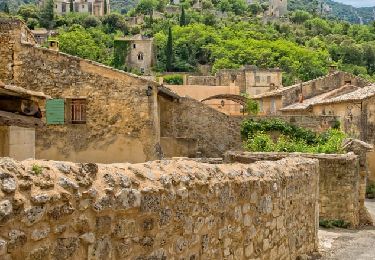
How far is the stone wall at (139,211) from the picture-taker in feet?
14.7

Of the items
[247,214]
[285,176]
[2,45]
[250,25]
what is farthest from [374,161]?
[250,25]

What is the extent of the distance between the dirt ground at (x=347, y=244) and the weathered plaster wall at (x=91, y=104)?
6351mm

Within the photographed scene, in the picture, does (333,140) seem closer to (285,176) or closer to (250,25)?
(285,176)

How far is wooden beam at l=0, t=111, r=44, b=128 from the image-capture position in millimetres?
10294

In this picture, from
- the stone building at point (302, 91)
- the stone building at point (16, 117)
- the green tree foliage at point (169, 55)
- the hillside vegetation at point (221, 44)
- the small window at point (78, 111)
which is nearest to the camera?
the stone building at point (16, 117)

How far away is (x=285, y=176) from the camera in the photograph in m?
10.2

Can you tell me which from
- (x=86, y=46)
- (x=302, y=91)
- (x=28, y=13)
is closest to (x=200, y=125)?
(x=302, y=91)

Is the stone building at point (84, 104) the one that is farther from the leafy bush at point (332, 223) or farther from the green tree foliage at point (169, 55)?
the green tree foliage at point (169, 55)

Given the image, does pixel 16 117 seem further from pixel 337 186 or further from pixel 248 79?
pixel 248 79

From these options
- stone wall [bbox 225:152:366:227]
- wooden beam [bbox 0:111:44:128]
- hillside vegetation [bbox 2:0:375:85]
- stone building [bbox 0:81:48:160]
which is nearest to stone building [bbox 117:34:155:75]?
hillside vegetation [bbox 2:0:375:85]

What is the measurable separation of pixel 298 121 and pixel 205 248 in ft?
69.6

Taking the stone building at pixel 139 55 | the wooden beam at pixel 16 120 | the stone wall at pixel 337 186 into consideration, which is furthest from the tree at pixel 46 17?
the wooden beam at pixel 16 120

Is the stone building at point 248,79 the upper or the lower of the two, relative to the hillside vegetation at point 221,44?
lower

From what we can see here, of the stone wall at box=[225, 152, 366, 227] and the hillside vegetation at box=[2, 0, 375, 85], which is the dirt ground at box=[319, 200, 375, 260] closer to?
the stone wall at box=[225, 152, 366, 227]
